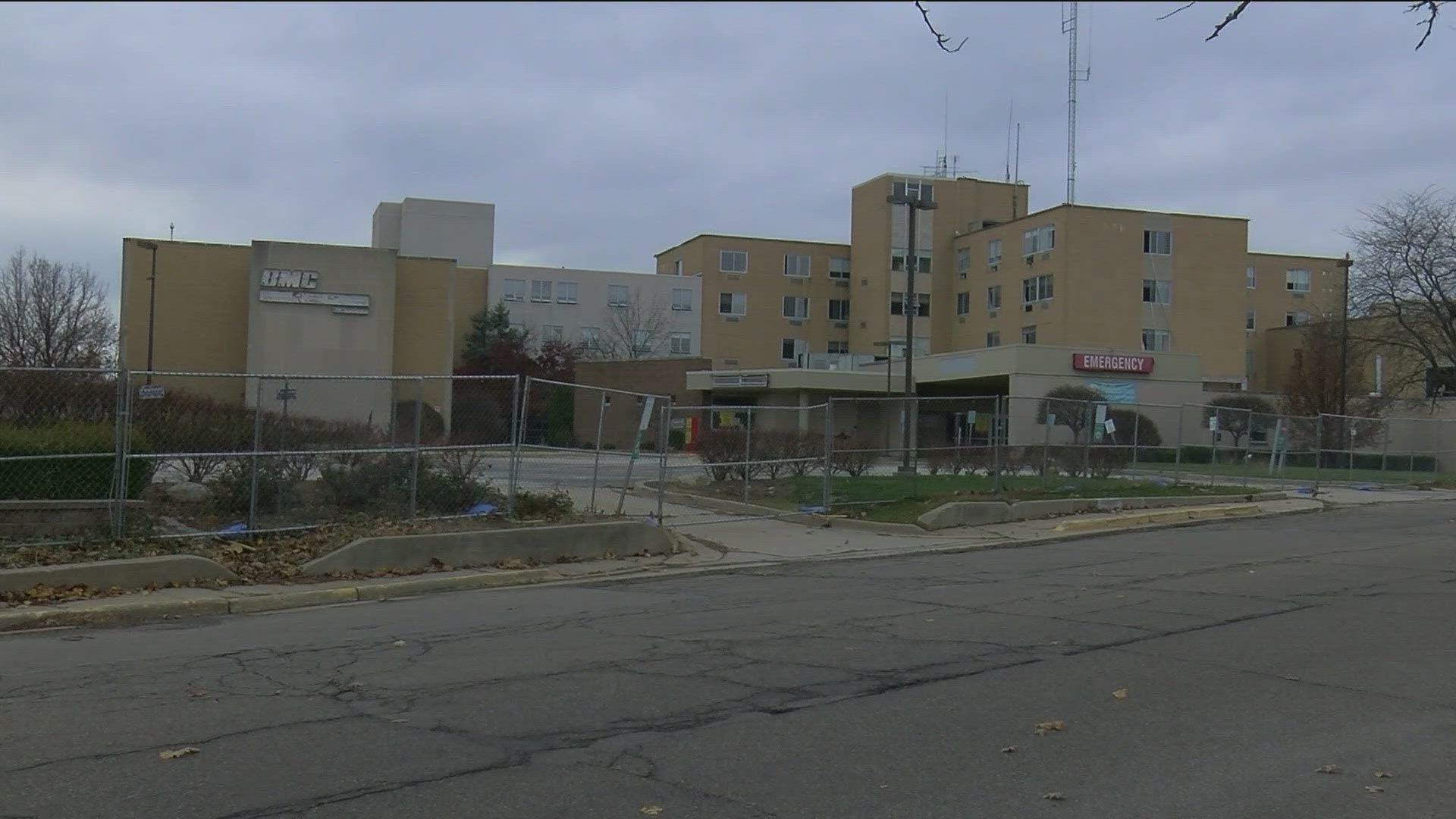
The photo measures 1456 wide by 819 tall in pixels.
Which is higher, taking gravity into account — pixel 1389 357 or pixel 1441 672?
pixel 1389 357

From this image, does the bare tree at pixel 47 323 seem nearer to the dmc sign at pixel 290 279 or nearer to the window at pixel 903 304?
the dmc sign at pixel 290 279

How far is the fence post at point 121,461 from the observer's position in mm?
12914

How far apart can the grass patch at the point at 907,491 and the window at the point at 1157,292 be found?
140 ft

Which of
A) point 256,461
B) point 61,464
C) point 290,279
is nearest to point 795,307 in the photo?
point 290,279

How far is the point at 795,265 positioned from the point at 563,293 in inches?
619

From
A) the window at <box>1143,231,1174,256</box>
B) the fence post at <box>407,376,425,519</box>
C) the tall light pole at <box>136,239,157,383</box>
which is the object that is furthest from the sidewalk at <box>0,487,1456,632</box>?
the window at <box>1143,231,1174,256</box>

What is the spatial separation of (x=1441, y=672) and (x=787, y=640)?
446 cm

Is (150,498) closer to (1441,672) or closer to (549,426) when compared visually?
(549,426)

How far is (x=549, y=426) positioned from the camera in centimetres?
2186

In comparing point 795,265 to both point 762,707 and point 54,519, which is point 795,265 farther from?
point 762,707

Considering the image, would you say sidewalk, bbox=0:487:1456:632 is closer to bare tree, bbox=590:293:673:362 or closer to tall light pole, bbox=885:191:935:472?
tall light pole, bbox=885:191:935:472

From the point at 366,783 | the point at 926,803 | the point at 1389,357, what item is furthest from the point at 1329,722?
the point at 1389,357

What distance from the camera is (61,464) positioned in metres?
13.3

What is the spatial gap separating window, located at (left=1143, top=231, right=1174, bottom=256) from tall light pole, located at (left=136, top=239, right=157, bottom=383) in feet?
159
